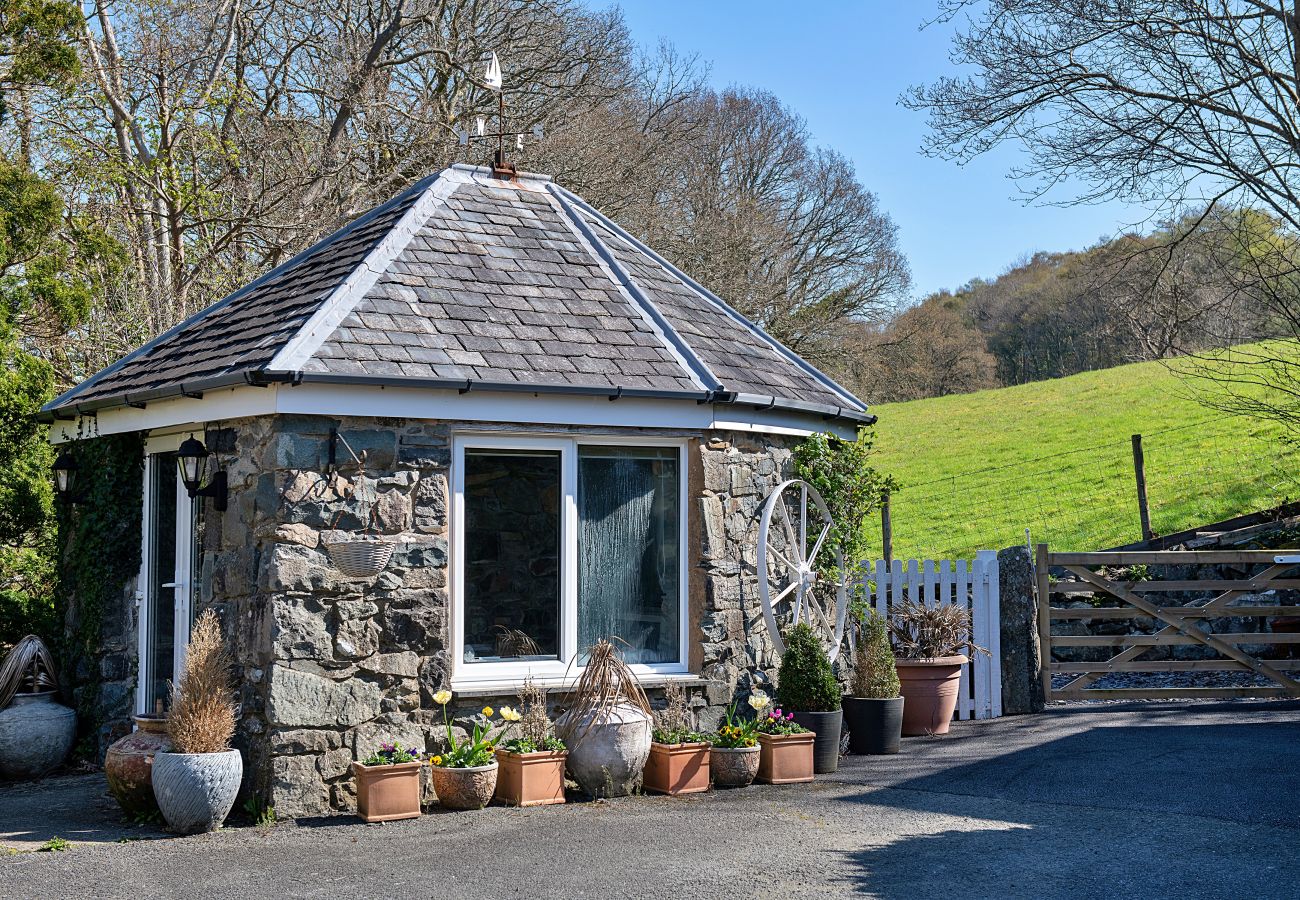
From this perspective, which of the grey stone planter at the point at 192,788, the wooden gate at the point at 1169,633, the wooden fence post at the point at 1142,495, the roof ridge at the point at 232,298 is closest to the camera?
the grey stone planter at the point at 192,788

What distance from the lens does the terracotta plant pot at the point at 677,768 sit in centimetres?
776

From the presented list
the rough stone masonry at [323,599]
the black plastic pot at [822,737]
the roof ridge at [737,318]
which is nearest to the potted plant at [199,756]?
the rough stone masonry at [323,599]

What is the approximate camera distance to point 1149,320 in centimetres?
1395

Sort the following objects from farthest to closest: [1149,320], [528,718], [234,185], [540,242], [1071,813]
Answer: [234,185] → [1149,320] → [540,242] → [528,718] → [1071,813]

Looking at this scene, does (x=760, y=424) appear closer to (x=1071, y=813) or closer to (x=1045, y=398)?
(x=1071, y=813)

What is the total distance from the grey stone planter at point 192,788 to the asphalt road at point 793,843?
12cm

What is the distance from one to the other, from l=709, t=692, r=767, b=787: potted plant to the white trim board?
216 centimetres

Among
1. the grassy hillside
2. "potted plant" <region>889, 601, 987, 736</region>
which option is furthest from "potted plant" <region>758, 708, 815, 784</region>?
the grassy hillside

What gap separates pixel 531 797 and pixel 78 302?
7.20 meters

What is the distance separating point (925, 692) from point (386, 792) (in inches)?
197

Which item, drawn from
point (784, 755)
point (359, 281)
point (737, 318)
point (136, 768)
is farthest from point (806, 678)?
point (136, 768)

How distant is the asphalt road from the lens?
221 inches

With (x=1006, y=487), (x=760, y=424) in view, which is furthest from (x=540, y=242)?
(x=1006, y=487)

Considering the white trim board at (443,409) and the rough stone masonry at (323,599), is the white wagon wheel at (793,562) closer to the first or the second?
the white trim board at (443,409)
